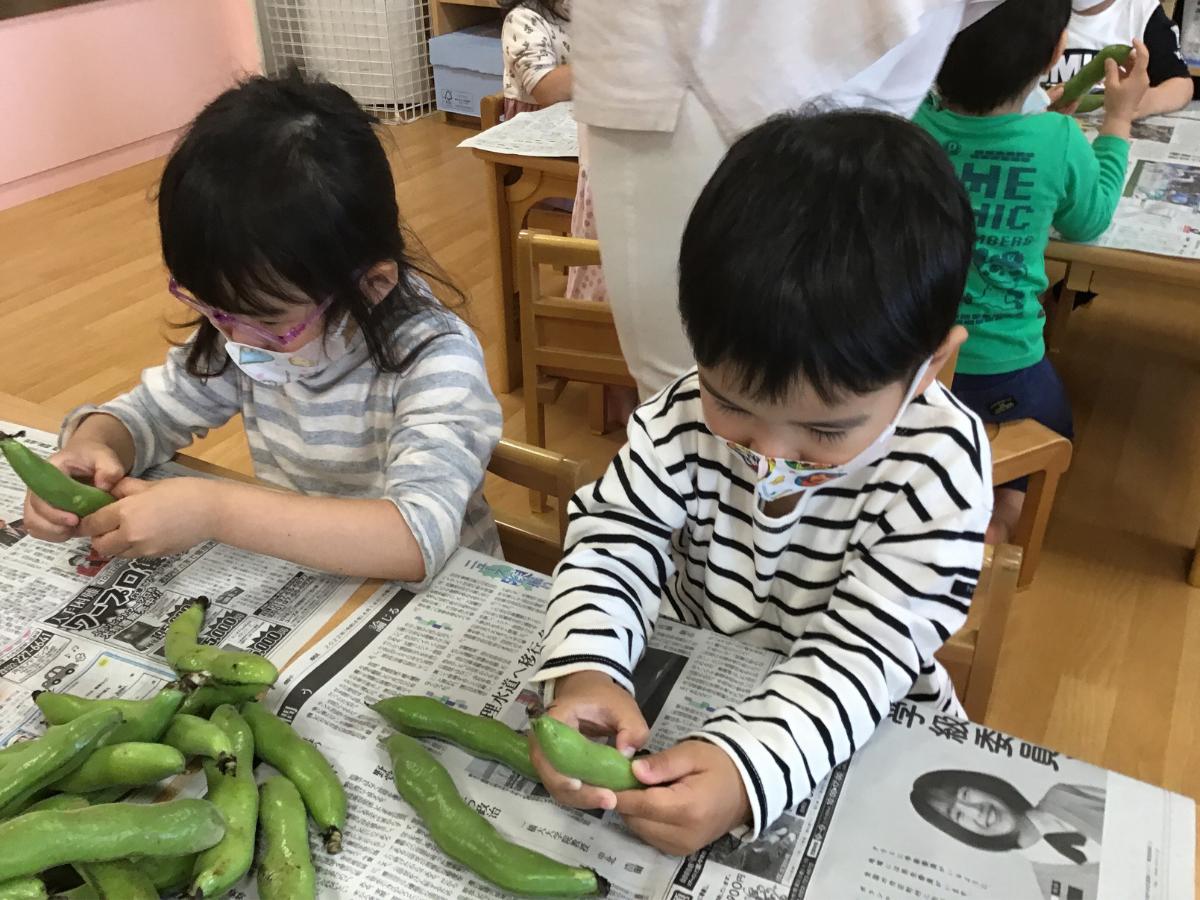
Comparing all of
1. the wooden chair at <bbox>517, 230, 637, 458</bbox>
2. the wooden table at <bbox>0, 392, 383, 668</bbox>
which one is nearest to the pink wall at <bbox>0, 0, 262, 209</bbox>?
the wooden chair at <bbox>517, 230, 637, 458</bbox>

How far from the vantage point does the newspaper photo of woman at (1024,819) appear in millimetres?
628

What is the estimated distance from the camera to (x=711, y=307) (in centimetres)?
68

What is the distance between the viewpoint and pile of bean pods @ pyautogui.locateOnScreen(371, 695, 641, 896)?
0.62 metres

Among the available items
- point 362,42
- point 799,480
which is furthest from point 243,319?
point 362,42

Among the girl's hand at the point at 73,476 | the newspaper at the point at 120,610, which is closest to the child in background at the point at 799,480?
the newspaper at the point at 120,610

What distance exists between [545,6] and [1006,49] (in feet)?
5.14

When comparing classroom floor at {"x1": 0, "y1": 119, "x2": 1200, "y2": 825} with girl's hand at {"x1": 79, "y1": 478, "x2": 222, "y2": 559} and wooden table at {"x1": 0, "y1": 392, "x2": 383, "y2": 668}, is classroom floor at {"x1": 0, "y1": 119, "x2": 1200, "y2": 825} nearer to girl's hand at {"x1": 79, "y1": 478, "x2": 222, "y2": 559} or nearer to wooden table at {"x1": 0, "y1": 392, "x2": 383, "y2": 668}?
wooden table at {"x1": 0, "y1": 392, "x2": 383, "y2": 668}

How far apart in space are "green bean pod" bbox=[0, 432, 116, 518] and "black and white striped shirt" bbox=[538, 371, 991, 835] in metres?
0.45

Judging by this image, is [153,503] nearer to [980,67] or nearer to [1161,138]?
[980,67]

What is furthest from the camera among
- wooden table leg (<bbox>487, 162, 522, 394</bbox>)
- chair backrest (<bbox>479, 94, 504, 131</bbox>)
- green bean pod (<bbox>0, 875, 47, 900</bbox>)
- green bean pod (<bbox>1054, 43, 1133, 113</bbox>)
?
chair backrest (<bbox>479, 94, 504, 131</bbox>)

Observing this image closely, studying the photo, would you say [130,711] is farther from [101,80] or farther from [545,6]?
[101,80]

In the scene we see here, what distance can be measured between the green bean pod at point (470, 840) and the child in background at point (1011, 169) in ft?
3.68

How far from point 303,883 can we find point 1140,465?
2.16 metres

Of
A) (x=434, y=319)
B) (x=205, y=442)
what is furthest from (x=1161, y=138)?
(x=205, y=442)
